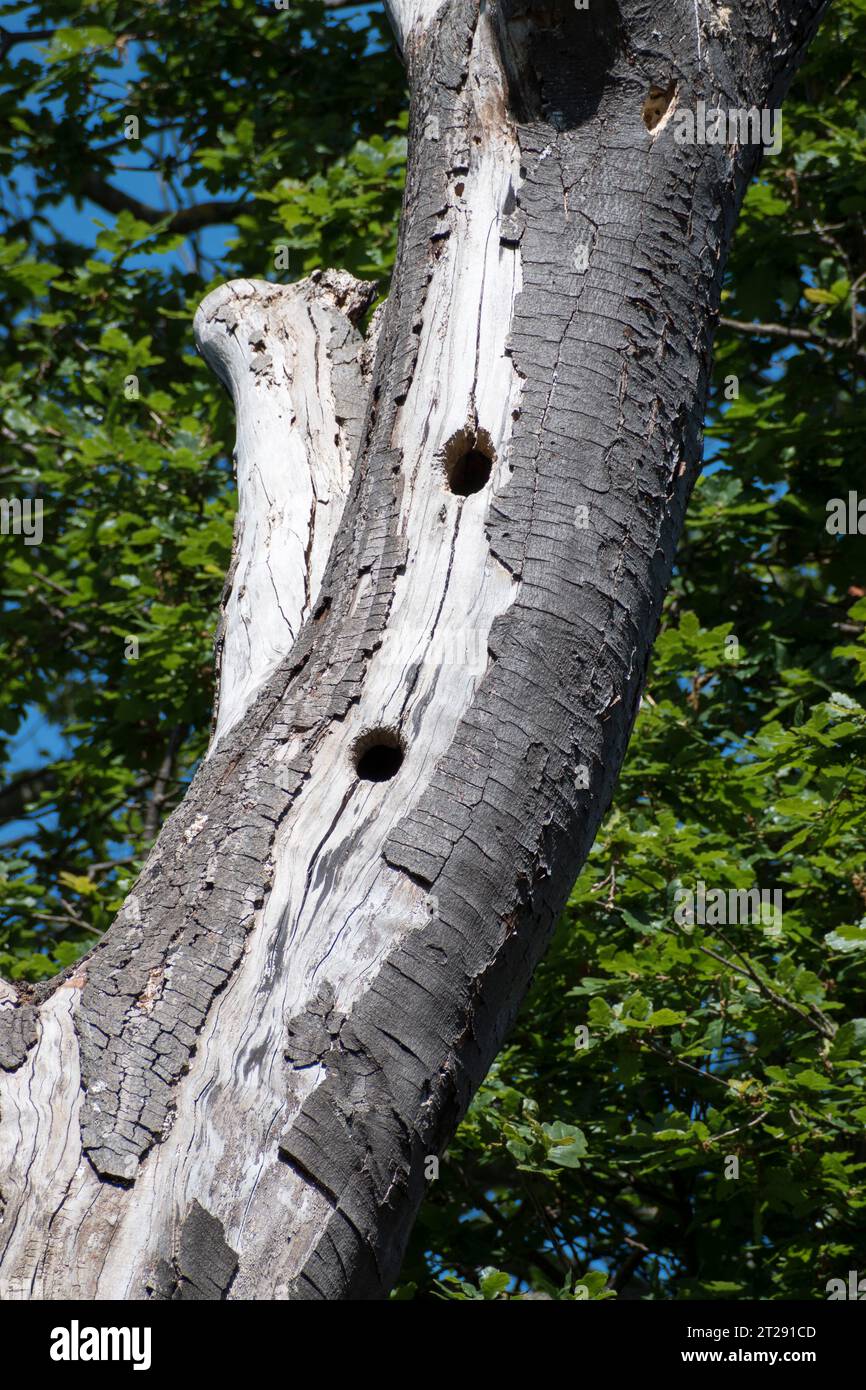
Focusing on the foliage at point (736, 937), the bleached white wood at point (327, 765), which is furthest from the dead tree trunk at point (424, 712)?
the foliage at point (736, 937)

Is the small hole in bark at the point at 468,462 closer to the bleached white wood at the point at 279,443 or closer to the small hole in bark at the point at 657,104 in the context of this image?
the bleached white wood at the point at 279,443

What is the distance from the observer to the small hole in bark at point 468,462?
1.94 m

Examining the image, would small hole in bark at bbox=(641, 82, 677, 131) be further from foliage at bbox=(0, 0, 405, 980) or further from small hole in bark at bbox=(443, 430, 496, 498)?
foliage at bbox=(0, 0, 405, 980)

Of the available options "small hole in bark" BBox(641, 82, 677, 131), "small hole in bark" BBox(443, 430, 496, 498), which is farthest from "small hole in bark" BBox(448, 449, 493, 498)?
"small hole in bark" BBox(641, 82, 677, 131)

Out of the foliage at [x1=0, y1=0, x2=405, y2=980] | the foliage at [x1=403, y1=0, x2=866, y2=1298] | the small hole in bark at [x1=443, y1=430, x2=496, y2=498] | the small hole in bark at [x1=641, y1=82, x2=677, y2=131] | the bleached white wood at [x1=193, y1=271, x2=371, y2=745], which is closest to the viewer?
the small hole in bark at [x1=443, y1=430, x2=496, y2=498]

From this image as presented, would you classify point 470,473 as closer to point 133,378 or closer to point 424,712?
Answer: point 424,712

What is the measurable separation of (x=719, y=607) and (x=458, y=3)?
322 cm

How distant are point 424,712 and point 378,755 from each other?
0.36 ft

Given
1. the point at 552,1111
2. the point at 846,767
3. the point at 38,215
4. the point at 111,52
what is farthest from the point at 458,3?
the point at 38,215

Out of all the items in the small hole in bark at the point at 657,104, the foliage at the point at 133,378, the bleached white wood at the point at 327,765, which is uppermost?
the foliage at the point at 133,378

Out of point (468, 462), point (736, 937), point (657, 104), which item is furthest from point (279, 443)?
point (736, 937)

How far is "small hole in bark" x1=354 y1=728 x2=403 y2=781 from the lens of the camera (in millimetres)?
1784

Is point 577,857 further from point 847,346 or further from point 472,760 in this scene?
point 847,346

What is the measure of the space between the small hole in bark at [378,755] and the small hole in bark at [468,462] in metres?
0.38
